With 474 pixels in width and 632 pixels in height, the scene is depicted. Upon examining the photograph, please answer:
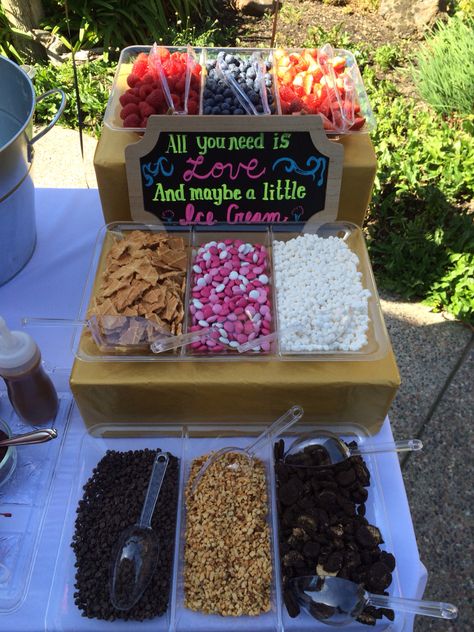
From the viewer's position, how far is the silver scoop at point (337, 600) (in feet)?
2.86

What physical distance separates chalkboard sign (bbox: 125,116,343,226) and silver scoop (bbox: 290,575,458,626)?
0.82 metres

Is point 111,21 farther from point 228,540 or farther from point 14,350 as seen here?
point 228,540

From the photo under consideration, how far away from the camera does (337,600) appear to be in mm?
873

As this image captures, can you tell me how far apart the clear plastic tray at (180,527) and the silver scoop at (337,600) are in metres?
0.04

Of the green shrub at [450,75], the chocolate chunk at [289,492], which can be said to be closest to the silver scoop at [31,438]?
Result: the chocolate chunk at [289,492]

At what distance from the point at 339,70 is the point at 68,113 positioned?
7.21ft

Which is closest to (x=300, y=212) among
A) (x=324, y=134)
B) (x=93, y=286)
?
(x=324, y=134)

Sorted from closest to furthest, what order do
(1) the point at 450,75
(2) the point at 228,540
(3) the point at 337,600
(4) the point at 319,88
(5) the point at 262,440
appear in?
(3) the point at 337,600 < (2) the point at 228,540 < (5) the point at 262,440 < (4) the point at 319,88 < (1) the point at 450,75

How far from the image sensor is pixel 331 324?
112 centimetres

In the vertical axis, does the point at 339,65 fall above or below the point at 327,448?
above

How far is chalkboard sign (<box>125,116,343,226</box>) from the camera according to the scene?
1217 millimetres

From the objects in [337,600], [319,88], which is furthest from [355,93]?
[337,600]

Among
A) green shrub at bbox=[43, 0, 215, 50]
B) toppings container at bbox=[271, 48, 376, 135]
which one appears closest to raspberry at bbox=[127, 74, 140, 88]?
toppings container at bbox=[271, 48, 376, 135]

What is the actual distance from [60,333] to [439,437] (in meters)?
1.47
